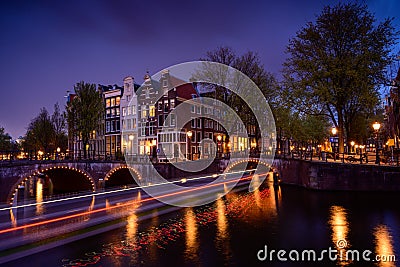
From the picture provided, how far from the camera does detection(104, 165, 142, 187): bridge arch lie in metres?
43.1

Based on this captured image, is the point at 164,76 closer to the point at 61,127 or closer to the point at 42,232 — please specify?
the point at 61,127

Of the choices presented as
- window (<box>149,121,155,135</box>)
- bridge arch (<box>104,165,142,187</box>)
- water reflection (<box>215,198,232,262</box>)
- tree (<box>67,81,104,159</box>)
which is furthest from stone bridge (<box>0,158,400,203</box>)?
window (<box>149,121,155,135</box>)

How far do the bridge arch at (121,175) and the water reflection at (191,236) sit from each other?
21.2m

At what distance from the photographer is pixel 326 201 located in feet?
88.2

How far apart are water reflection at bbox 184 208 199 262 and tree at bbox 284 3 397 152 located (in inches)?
776

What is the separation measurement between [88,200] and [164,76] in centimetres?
4063

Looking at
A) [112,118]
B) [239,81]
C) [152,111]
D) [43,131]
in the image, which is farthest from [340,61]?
[43,131]

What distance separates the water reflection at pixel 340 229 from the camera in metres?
15.4

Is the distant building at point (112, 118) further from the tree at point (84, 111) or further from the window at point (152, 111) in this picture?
the tree at point (84, 111)

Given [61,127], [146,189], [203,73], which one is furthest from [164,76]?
[146,189]

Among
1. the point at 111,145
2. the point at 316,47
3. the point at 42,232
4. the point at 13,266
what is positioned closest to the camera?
the point at 13,266

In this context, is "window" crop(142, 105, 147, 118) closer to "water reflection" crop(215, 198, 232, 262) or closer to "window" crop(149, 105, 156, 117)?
"window" crop(149, 105, 156, 117)

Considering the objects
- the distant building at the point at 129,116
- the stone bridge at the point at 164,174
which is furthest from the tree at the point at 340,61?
the distant building at the point at 129,116

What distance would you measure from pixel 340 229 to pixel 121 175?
115 ft
